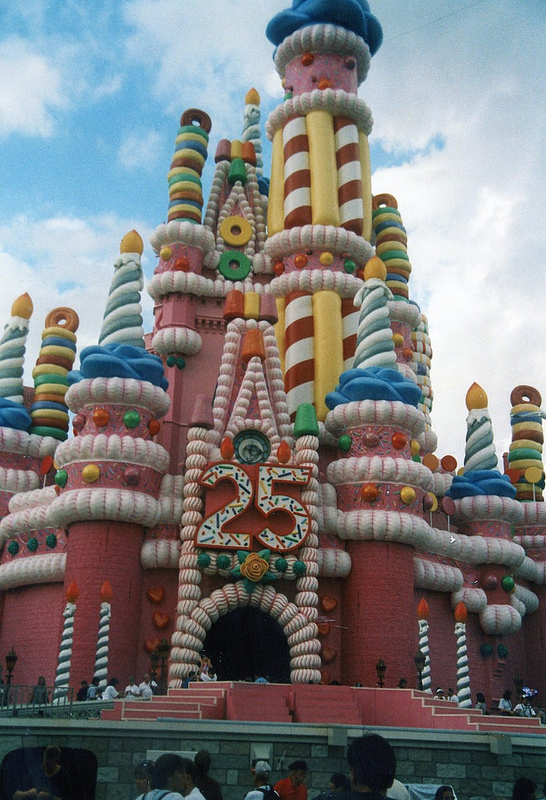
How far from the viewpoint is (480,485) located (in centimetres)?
2655

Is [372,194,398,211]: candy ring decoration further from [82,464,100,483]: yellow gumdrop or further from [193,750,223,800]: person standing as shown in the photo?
[193,750,223,800]: person standing

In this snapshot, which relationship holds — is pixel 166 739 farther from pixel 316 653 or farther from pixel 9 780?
pixel 316 653

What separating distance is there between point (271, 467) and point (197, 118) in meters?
13.8

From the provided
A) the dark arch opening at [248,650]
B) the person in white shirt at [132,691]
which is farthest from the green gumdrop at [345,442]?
the person in white shirt at [132,691]

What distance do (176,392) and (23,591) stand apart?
702 cm

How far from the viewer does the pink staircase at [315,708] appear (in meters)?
15.4

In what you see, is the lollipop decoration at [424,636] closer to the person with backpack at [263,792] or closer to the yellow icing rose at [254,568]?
the yellow icing rose at [254,568]

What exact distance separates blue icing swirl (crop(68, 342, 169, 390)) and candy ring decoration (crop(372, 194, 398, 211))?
13.6 metres

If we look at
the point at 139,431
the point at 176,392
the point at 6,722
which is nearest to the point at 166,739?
the point at 6,722

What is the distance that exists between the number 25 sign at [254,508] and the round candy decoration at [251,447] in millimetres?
730

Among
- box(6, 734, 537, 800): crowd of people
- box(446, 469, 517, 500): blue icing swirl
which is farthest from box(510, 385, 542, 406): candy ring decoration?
box(6, 734, 537, 800): crowd of people

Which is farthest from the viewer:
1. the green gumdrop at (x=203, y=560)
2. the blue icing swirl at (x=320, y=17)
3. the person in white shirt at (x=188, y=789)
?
the blue icing swirl at (x=320, y=17)

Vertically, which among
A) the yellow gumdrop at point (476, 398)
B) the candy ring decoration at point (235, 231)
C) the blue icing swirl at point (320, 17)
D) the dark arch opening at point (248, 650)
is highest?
the blue icing swirl at point (320, 17)

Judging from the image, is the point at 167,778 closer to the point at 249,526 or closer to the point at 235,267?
the point at 249,526
